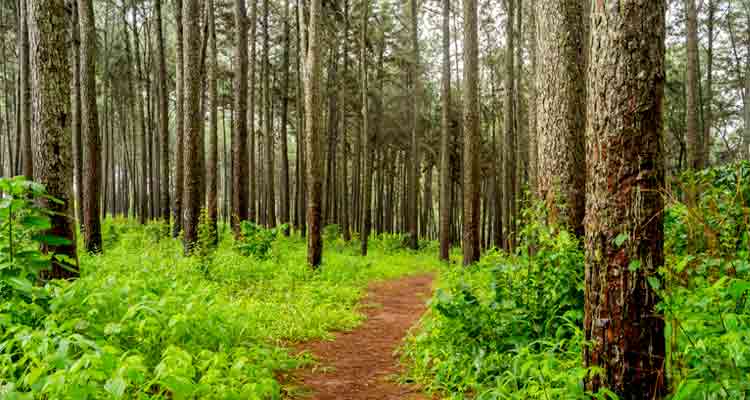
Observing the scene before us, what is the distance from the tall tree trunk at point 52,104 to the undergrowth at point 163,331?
3.47ft

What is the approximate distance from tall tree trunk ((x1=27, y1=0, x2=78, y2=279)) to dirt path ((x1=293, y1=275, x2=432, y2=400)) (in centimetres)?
344

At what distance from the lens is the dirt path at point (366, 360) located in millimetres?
4453

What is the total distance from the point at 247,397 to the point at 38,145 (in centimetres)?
457

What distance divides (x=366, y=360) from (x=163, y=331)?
243cm

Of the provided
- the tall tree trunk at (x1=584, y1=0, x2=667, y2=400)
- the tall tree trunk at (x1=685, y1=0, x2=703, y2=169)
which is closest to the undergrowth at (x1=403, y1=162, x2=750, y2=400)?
the tall tree trunk at (x1=584, y1=0, x2=667, y2=400)

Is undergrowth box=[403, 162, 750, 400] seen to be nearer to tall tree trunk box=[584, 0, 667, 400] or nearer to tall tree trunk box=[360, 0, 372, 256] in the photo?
tall tree trunk box=[584, 0, 667, 400]

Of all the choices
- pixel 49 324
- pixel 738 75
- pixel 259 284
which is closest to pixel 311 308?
pixel 259 284

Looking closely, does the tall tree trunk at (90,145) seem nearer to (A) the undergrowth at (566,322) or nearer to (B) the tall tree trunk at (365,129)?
(B) the tall tree trunk at (365,129)

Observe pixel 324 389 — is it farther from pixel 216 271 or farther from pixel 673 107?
pixel 673 107

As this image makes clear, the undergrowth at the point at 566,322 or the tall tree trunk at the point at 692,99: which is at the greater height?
the tall tree trunk at the point at 692,99

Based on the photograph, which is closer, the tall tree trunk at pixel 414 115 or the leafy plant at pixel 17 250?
the leafy plant at pixel 17 250

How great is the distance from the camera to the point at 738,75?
82.1ft

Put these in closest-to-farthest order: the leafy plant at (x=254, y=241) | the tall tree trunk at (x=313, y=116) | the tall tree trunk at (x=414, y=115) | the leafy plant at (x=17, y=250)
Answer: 1. the leafy plant at (x=17, y=250)
2. the tall tree trunk at (x=313, y=116)
3. the leafy plant at (x=254, y=241)
4. the tall tree trunk at (x=414, y=115)

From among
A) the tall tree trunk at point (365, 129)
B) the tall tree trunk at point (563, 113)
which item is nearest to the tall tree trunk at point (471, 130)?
the tall tree trunk at point (365, 129)
